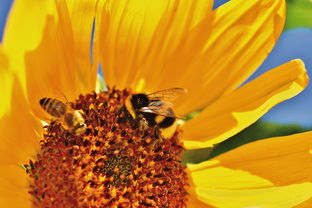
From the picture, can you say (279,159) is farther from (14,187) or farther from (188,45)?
(14,187)

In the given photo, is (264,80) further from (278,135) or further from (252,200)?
(252,200)

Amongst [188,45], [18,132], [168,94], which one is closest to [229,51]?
[188,45]

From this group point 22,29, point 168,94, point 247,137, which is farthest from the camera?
point 247,137

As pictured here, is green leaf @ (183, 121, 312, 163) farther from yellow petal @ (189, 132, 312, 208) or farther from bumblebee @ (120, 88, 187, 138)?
bumblebee @ (120, 88, 187, 138)

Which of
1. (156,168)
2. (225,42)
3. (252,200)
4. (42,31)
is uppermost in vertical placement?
(225,42)

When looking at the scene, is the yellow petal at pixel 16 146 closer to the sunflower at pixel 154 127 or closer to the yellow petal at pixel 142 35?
the sunflower at pixel 154 127

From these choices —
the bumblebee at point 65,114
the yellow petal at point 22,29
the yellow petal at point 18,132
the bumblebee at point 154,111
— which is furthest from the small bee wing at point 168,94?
the yellow petal at point 22,29

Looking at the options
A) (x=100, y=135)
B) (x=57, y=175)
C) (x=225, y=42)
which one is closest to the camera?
(x=57, y=175)

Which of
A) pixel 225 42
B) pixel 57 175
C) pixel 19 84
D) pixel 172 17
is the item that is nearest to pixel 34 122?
pixel 57 175
